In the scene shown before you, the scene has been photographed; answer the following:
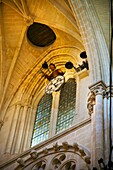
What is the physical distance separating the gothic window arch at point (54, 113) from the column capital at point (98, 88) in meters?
2.96

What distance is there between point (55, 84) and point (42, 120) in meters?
1.59

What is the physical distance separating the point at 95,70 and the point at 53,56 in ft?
18.1

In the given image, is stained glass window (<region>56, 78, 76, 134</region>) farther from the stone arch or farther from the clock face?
the stone arch

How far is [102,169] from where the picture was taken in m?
8.84

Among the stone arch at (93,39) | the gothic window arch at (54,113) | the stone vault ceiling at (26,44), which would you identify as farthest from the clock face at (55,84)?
the stone arch at (93,39)

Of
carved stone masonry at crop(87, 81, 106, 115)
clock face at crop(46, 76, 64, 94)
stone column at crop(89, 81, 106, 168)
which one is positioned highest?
clock face at crop(46, 76, 64, 94)

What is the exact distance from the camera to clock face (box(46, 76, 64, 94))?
15.6m

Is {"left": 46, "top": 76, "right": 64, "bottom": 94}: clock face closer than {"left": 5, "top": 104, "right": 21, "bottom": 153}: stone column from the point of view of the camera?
No

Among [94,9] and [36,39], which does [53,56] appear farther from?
[94,9]

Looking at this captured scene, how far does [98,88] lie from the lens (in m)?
10.9

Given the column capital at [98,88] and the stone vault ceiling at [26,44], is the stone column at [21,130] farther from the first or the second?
the column capital at [98,88]

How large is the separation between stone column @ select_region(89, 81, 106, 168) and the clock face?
15.4ft

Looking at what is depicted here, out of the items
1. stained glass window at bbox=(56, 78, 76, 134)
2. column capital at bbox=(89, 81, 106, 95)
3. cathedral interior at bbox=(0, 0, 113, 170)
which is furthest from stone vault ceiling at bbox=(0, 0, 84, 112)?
column capital at bbox=(89, 81, 106, 95)

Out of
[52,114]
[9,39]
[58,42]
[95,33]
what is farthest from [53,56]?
[95,33]
